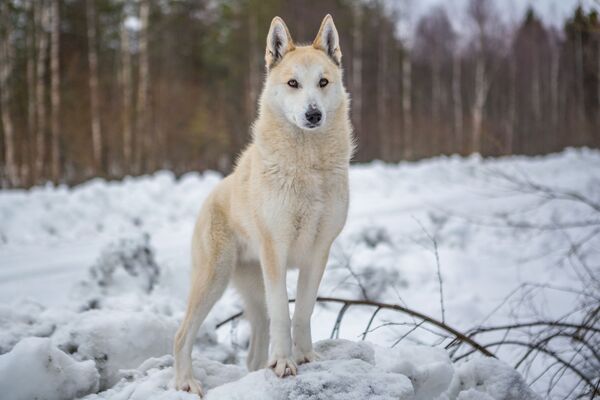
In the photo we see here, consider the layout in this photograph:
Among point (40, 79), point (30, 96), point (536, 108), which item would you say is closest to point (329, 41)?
point (40, 79)

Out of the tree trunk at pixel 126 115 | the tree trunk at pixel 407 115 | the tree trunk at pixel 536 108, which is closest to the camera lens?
the tree trunk at pixel 126 115

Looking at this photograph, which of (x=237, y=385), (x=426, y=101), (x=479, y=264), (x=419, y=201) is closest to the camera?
(x=237, y=385)

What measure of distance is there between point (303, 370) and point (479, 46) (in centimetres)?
2412

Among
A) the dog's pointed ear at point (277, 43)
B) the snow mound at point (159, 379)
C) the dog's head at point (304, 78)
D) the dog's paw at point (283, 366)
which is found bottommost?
the snow mound at point (159, 379)

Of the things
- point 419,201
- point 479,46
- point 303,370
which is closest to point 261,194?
point 303,370

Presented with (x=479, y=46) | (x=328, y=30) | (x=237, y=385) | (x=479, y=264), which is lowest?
(x=479, y=264)

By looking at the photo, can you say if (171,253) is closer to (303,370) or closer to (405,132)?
(303,370)

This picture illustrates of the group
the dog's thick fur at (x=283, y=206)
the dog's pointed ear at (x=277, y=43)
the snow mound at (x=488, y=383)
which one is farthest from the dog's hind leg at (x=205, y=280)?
the snow mound at (x=488, y=383)

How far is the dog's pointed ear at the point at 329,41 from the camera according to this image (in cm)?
303

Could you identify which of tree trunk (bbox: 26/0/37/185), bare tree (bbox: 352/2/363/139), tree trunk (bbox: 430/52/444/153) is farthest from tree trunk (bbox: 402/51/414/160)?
tree trunk (bbox: 26/0/37/185)

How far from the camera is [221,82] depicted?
2262cm

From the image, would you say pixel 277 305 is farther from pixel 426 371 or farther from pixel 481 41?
pixel 481 41

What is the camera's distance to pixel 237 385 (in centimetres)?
239

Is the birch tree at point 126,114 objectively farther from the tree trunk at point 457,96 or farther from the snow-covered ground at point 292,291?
the tree trunk at point 457,96
